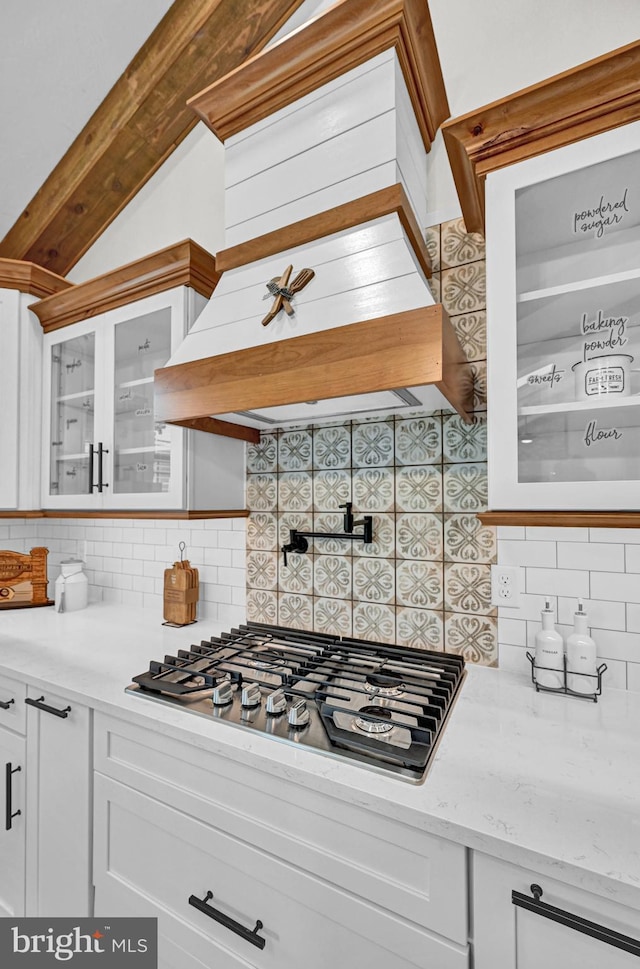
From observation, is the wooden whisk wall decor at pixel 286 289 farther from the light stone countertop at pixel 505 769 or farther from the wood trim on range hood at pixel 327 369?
the light stone countertop at pixel 505 769

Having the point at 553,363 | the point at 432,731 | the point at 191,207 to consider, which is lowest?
the point at 432,731

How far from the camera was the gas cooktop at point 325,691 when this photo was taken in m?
0.96

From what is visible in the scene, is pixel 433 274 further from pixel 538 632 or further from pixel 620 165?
pixel 538 632

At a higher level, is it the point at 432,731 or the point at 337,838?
the point at 432,731

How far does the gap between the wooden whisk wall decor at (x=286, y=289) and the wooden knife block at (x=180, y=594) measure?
1098 mm

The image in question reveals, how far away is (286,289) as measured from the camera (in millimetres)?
1221

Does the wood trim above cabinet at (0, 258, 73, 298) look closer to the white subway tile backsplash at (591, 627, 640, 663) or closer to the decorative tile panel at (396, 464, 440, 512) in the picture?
the decorative tile panel at (396, 464, 440, 512)

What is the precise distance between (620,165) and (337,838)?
149 cm

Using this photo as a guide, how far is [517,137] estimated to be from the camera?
→ 1080 millimetres

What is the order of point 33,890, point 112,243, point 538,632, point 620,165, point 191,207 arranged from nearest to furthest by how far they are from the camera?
point 620,165 < point 538,632 < point 33,890 < point 191,207 < point 112,243

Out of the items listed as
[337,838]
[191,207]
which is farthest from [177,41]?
[337,838]

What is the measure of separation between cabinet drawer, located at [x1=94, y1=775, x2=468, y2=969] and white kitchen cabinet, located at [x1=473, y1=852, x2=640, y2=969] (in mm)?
67

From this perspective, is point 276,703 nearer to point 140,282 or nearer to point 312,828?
point 312,828

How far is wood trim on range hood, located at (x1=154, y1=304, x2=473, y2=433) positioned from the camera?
984mm
